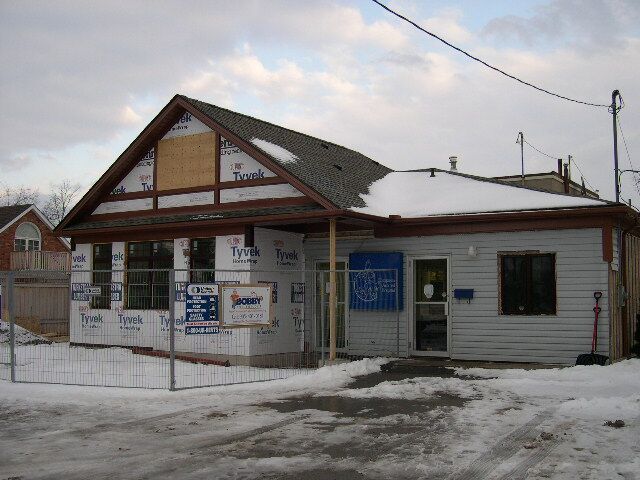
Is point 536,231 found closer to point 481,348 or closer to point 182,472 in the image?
point 481,348

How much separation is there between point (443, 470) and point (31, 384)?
8.85 meters

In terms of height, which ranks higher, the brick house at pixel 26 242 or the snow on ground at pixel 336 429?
the brick house at pixel 26 242

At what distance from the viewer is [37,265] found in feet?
112

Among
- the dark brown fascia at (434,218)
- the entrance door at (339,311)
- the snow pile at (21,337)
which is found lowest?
the snow pile at (21,337)

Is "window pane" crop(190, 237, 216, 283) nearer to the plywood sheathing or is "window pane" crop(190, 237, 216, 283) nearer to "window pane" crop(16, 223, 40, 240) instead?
the plywood sheathing

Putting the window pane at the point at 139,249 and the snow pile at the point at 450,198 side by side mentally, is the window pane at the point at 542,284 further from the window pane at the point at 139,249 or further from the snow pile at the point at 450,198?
the window pane at the point at 139,249

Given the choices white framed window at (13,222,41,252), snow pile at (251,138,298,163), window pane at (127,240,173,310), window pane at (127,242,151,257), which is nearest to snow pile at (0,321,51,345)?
window pane at (127,240,173,310)

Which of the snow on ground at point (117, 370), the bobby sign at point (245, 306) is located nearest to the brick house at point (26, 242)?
the snow on ground at point (117, 370)

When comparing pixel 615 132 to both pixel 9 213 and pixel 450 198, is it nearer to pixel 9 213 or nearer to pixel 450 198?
pixel 450 198

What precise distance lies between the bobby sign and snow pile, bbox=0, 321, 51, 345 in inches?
357

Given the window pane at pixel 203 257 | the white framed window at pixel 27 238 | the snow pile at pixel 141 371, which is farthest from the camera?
the white framed window at pixel 27 238

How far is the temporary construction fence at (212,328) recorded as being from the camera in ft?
43.1

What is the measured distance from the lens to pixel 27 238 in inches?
1555

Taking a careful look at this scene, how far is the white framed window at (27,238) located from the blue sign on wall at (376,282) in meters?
28.3
